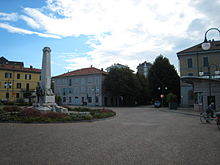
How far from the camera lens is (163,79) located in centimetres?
4897

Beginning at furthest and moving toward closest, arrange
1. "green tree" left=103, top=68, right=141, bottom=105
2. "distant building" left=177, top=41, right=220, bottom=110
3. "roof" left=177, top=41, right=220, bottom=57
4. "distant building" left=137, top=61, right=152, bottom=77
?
1. "distant building" left=137, top=61, right=152, bottom=77
2. "green tree" left=103, top=68, right=141, bottom=105
3. "roof" left=177, top=41, right=220, bottom=57
4. "distant building" left=177, top=41, right=220, bottom=110

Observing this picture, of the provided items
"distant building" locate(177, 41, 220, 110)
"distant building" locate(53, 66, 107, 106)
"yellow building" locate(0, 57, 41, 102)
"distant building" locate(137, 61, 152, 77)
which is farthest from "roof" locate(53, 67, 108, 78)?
"distant building" locate(137, 61, 152, 77)

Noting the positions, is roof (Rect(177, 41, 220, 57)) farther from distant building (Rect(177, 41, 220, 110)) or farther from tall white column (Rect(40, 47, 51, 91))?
tall white column (Rect(40, 47, 51, 91))

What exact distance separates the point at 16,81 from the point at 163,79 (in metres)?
45.8

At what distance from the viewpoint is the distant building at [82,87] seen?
168ft

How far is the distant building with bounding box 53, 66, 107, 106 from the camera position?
51.1m

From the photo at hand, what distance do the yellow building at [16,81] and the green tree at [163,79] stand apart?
36.9 meters

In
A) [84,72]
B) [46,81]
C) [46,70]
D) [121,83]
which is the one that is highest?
[84,72]

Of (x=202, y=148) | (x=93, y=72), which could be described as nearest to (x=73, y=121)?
(x=202, y=148)

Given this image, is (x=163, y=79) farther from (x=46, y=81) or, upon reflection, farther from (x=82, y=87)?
(x=46, y=81)

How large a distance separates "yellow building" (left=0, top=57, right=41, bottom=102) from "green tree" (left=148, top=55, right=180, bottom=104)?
36909mm

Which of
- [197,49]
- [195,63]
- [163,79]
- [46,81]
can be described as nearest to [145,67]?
[163,79]

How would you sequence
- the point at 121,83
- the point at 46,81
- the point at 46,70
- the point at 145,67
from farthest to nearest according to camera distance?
1. the point at 145,67
2. the point at 121,83
3. the point at 46,70
4. the point at 46,81

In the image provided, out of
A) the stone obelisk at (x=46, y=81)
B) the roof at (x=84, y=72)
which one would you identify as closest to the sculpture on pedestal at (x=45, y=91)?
the stone obelisk at (x=46, y=81)
